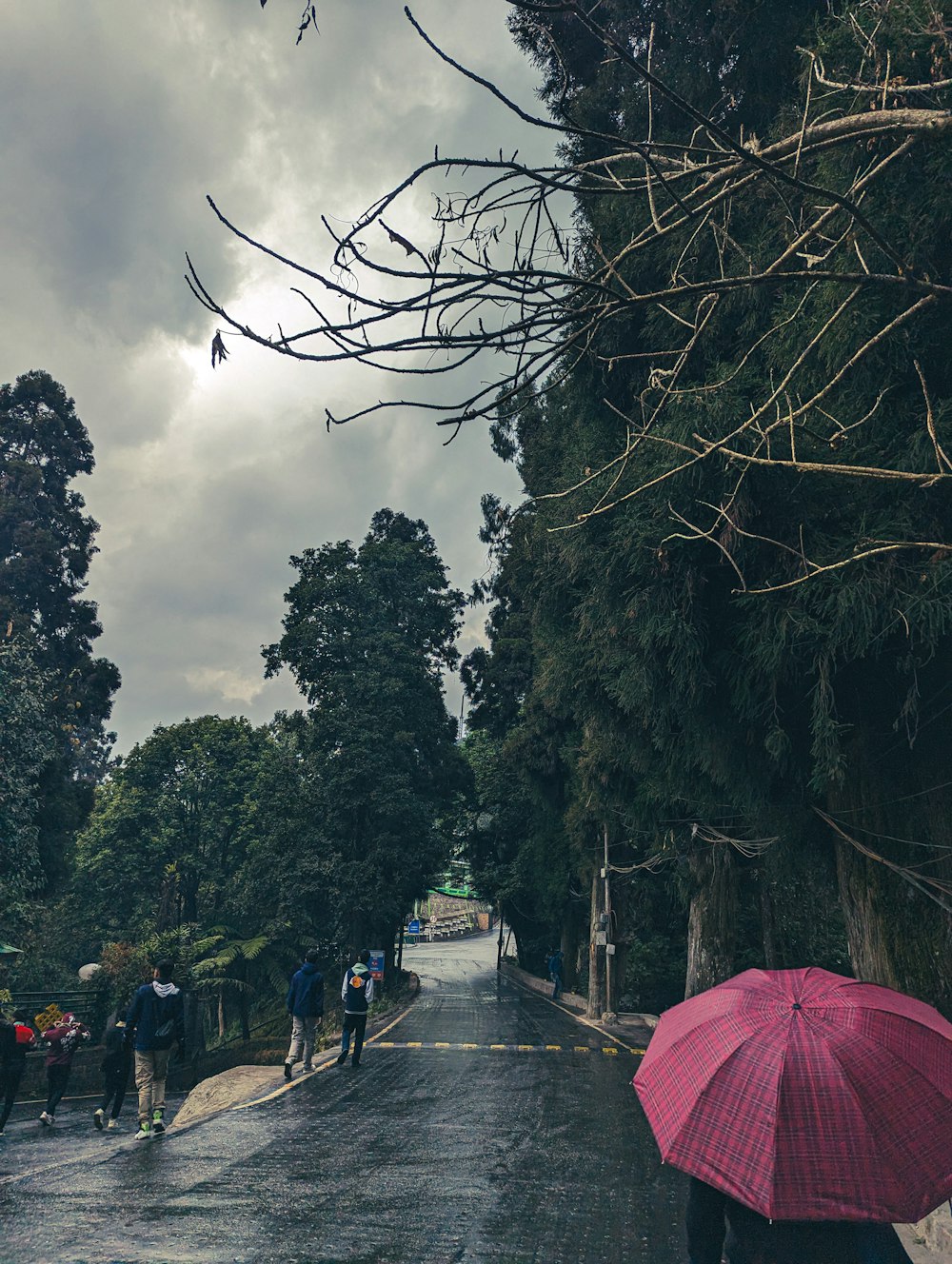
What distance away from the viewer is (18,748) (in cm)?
1980

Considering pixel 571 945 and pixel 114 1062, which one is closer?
pixel 114 1062

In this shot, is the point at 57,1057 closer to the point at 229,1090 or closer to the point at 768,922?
the point at 229,1090

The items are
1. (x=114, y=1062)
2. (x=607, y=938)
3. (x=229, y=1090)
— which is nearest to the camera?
(x=229, y=1090)

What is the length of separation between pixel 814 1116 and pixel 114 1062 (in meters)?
11.8

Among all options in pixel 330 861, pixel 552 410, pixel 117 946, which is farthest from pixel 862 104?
pixel 117 946

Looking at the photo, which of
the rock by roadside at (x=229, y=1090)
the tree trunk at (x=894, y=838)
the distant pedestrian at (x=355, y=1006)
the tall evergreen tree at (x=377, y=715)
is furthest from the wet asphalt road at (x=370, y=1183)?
the tall evergreen tree at (x=377, y=715)

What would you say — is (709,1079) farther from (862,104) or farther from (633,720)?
(633,720)

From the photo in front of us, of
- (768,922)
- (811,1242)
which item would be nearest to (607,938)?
→ (768,922)

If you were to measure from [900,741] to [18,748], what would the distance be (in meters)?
18.9

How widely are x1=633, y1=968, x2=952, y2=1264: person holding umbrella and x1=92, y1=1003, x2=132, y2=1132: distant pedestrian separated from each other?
402 inches

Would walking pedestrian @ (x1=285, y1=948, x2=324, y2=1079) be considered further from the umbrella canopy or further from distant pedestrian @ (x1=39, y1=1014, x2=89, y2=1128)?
the umbrella canopy

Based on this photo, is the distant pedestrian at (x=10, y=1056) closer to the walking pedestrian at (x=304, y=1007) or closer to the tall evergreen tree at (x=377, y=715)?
the walking pedestrian at (x=304, y=1007)

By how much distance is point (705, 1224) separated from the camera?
143 inches

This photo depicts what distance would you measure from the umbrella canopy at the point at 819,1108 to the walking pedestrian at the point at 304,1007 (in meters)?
9.27
